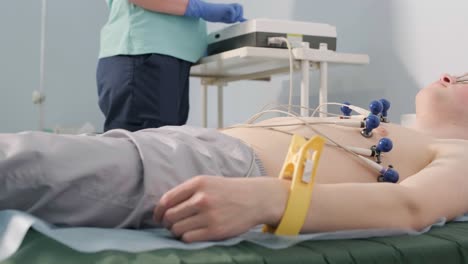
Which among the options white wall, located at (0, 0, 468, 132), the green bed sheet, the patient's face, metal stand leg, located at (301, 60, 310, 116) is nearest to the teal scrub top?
metal stand leg, located at (301, 60, 310, 116)

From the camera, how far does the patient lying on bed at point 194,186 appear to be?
0.68 metres

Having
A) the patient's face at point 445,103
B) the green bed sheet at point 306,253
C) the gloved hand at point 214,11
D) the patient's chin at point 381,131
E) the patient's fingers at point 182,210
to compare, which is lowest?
the green bed sheet at point 306,253

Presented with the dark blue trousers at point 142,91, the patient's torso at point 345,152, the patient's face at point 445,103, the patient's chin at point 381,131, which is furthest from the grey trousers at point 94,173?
the dark blue trousers at point 142,91

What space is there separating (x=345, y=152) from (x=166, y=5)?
4.16ft

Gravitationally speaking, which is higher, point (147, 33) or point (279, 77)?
point (147, 33)

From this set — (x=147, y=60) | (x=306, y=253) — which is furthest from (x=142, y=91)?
(x=306, y=253)

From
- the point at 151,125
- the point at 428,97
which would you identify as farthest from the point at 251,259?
the point at 151,125

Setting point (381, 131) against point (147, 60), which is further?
point (147, 60)

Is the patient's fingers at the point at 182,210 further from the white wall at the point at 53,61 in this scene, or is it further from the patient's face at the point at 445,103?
the white wall at the point at 53,61

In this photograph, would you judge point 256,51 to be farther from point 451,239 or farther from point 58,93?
point 58,93

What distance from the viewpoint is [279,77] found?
2.88m

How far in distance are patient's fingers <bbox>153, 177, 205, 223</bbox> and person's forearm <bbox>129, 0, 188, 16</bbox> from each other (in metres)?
1.48

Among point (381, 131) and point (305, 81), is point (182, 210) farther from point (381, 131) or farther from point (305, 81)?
point (305, 81)

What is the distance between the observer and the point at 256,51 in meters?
1.97
